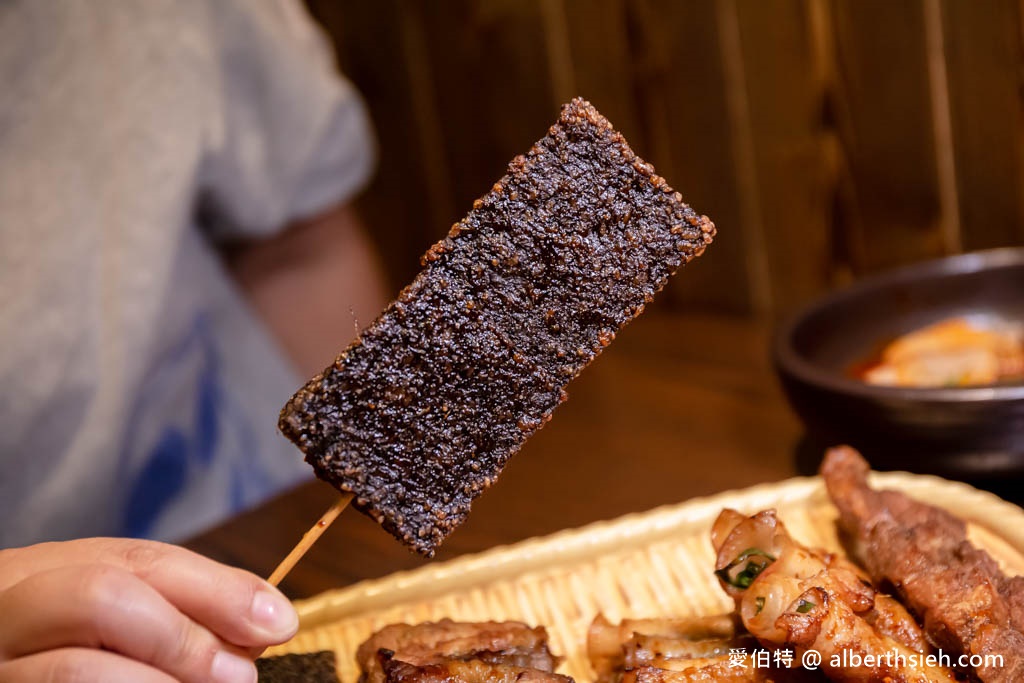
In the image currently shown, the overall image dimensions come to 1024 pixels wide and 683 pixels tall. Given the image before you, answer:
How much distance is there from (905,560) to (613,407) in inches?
51.8

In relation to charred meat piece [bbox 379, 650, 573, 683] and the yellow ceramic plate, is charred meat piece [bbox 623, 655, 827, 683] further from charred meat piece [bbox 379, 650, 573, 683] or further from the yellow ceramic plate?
the yellow ceramic plate

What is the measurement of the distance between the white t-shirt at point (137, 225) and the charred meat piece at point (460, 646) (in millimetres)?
1288

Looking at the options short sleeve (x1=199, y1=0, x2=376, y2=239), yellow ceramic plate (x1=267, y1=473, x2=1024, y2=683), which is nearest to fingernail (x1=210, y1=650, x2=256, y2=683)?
yellow ceramic plate (x1=267, y1=473, x2=1024, y2=683)

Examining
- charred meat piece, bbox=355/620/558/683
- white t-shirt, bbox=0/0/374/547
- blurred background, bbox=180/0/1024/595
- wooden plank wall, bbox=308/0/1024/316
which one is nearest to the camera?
charred meat piece, bbox=355/620/558/683

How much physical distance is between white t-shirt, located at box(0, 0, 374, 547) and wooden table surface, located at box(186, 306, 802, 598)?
1.65 ft

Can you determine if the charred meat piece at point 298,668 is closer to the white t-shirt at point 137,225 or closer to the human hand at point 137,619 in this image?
the human hand at point 137,619

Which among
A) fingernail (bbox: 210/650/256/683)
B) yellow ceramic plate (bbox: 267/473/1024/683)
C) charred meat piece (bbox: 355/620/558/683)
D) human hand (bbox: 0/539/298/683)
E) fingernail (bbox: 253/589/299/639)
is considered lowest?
yellow ceramic plate (bbox: 267/473/1024/683)

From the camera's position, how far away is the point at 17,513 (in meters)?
2.13

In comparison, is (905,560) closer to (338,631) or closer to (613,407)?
(338,631)

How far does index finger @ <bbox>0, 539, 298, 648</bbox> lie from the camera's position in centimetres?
91

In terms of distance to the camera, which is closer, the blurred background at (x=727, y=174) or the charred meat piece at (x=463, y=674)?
the charred meat piece at (x=463, y=674)

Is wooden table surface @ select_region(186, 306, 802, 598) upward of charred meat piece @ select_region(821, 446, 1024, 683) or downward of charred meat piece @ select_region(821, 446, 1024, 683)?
downward

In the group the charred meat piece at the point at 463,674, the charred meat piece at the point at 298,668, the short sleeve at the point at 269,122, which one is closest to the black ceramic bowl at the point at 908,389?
the charred meat piece at the point at 463,674

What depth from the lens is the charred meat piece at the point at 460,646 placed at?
1193 mm
